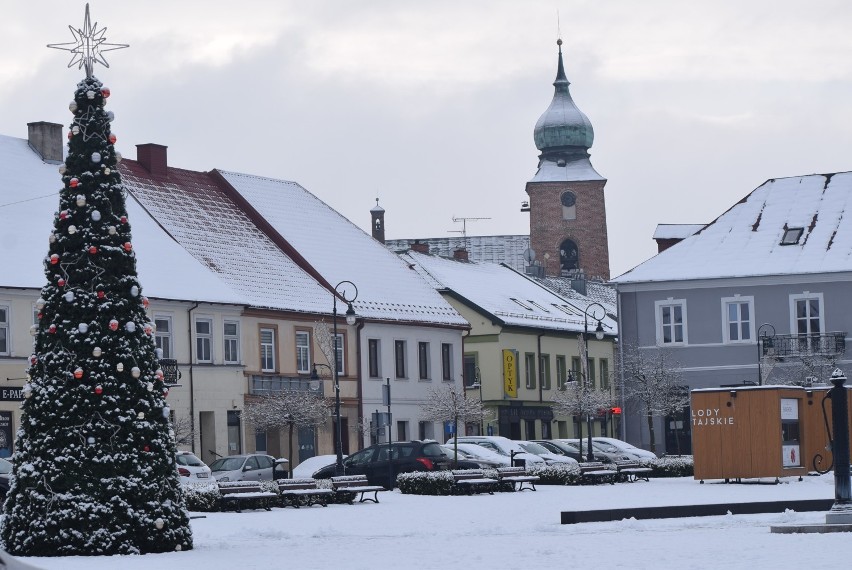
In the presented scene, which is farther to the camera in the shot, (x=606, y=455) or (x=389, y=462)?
(x=606, y=455)

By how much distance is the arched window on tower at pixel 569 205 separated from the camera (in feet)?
442

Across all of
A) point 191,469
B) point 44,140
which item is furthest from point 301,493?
point 44,140

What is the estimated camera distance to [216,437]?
179 ft

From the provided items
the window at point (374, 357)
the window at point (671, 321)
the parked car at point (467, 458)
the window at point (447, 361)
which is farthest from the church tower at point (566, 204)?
the parked car at point (467, 458)

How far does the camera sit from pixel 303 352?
60500 millimetres

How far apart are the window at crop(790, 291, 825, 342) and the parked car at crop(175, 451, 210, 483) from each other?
29.6m

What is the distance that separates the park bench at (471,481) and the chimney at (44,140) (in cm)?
2062

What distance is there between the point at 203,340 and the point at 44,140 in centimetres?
835

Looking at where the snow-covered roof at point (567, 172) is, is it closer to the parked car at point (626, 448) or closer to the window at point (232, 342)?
the parked car at point (626, 448)

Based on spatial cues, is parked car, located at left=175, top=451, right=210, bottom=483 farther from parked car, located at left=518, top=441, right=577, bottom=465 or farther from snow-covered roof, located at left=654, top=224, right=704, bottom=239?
snow-covered roof, located at left=654, top=224, right=704, bottom=239

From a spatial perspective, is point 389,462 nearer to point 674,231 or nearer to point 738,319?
point 738,319

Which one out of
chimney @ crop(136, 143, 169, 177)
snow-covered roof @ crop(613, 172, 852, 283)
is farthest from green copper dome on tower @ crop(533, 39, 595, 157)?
chimney @ crop(136, 143, 169, 177)

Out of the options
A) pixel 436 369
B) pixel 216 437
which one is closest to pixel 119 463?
pixel 216 437

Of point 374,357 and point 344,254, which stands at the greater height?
point 344,254
